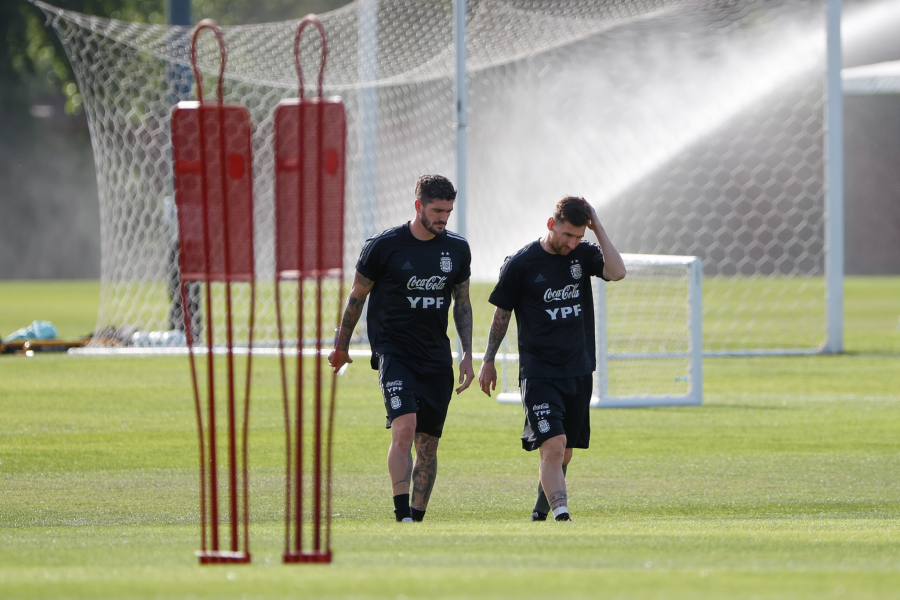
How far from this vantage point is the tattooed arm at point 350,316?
639 centimetres

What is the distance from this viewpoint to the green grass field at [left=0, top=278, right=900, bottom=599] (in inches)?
151

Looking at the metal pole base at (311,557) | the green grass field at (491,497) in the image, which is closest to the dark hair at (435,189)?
the green grass field at (491,497)

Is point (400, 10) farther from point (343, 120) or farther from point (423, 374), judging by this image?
point (343, 120)

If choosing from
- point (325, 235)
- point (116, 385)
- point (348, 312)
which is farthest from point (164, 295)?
point (325, 235)

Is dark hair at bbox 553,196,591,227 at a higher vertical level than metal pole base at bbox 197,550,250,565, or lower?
higher

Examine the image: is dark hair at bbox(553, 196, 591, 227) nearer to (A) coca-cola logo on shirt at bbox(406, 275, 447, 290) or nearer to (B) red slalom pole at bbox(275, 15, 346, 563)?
(A) coca-cola logo on shirt at bbox(406, 275, 447, 290)

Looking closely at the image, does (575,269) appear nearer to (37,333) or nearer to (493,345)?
Answer: (493,345)

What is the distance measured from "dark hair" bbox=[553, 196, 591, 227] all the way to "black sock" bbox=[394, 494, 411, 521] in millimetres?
1630

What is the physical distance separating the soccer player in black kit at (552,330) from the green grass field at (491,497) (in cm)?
49

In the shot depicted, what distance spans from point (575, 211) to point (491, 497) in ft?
6.29

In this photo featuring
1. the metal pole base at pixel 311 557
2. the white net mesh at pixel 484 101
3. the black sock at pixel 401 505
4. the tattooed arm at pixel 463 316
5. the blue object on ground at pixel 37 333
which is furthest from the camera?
the blue object on ground at pixel 37 333

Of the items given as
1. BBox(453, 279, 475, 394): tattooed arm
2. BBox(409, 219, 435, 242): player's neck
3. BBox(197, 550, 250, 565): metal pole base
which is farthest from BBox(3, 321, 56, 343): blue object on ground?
BBox(197, 550, 250, 565): metal pole base

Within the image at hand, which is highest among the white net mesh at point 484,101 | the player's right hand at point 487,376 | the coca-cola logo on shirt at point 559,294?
the white net mesh at point 484,101

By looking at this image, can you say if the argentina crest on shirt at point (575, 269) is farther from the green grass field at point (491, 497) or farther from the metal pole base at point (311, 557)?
the metal pole base at point (311, 557)
